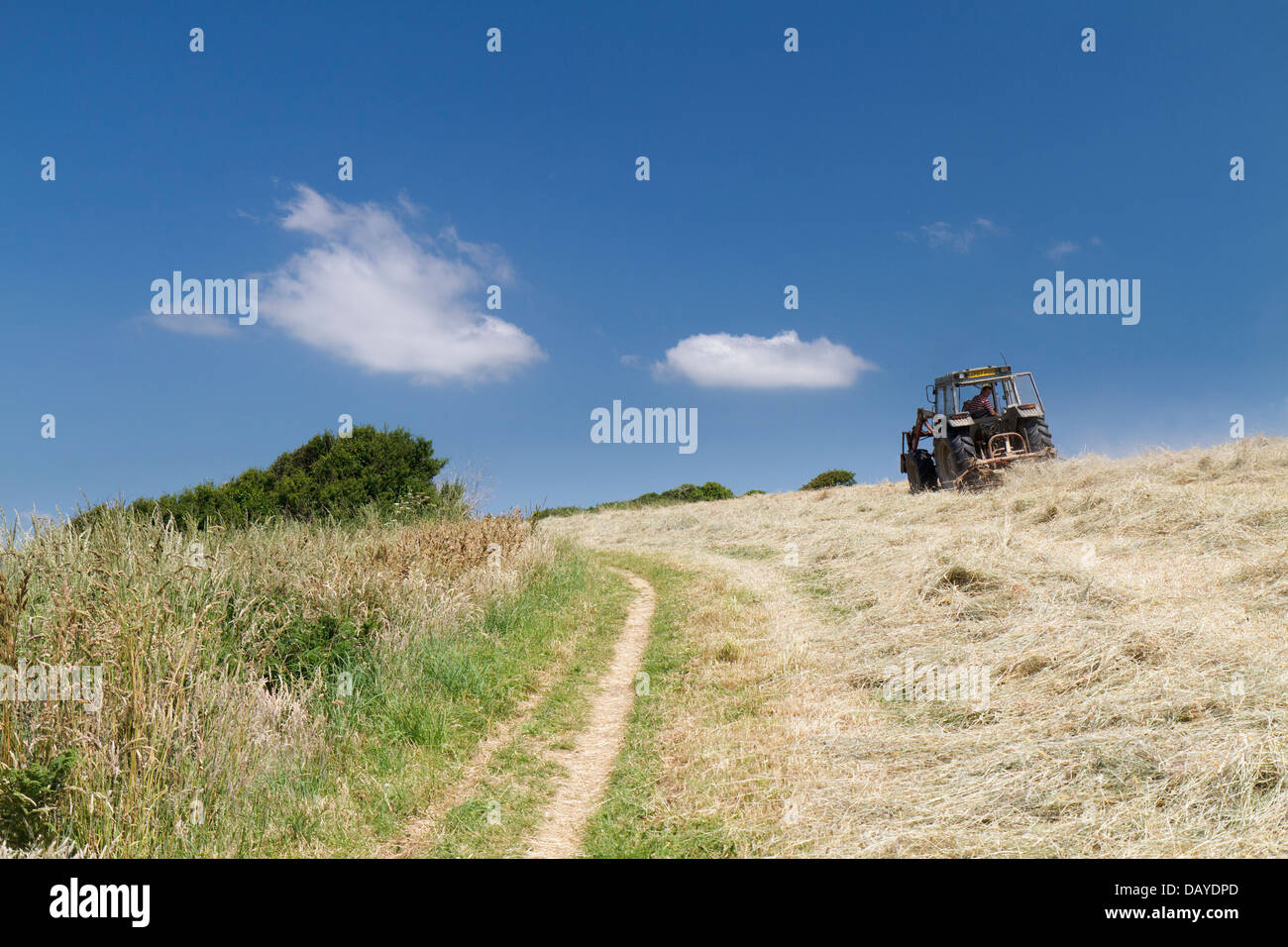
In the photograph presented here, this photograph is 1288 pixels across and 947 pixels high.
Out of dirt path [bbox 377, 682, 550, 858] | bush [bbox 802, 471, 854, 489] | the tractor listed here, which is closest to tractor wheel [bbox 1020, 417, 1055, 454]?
the tractor

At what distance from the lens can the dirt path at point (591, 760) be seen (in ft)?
16.0

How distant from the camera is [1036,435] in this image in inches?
761

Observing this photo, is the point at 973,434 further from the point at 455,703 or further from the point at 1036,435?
the point at 455,703

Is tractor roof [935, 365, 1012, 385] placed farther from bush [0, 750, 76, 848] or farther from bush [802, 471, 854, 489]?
bush [802, 471, 854, 489]

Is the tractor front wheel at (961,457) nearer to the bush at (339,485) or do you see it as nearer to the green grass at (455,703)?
the green grass at (455,703)

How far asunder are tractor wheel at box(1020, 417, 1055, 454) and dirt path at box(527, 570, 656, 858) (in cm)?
1471

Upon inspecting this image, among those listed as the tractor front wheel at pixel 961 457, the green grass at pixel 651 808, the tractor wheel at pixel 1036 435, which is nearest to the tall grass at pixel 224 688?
the green grass at pixel 651 808

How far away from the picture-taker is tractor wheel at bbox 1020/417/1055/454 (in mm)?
19219

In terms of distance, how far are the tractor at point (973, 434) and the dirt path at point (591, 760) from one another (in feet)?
44.8

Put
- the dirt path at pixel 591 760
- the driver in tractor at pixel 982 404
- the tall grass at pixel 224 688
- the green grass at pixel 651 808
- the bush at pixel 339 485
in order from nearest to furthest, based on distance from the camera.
→ the tall grass at pixel 224 688
the green grass at pixel 651 808
the dirt path at pixel 591 760
the bush at pixel 339 485
the driver in tractor at pixel 982 404

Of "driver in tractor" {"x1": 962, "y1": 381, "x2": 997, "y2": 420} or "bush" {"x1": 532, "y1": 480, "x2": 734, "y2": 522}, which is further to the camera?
"bush" {"x1": 532, "y1": 480, "x2": 734, "y2": 522}

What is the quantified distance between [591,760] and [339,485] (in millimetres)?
13913
